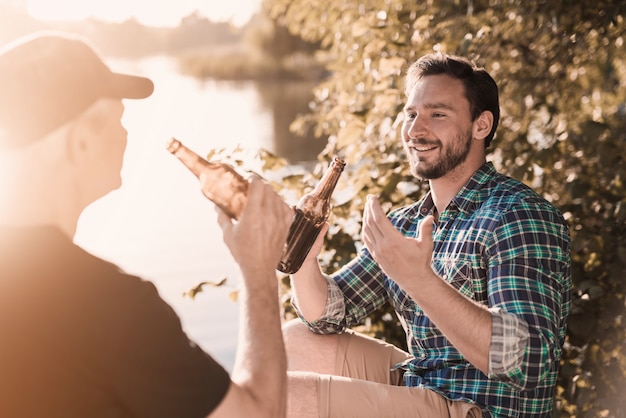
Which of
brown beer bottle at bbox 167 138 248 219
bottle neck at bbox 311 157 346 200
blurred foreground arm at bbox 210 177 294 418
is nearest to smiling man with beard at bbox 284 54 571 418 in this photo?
bottle neck at bbox 311 157 346 200

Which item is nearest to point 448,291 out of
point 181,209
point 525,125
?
point 525,125

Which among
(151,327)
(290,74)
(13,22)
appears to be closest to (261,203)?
(151,327)

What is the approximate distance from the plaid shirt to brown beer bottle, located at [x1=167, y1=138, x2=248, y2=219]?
63 centimetres

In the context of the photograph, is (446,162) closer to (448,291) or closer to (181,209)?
(448,291)

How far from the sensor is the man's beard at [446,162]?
245 cm

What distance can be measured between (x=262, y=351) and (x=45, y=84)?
0.48 m

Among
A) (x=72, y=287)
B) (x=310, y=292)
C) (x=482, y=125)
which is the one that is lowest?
(x=310, y=292)

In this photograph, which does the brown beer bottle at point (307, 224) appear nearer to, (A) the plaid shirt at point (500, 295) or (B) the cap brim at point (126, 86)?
(A) the plaid shirt at point (500, 295)

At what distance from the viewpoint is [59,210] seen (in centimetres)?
125

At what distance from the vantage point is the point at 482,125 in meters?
2.56

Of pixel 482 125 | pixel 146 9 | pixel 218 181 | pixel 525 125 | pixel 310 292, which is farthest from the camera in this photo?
pixel 146 9

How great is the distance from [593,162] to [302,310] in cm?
187

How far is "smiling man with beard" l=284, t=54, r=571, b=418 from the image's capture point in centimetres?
195

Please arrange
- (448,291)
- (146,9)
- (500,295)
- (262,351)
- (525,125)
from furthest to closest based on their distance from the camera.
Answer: (146,9) < (525,125) < (500,295) < (448,291) < (262,351)
